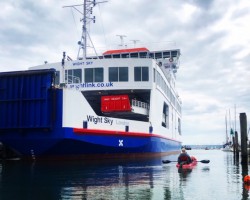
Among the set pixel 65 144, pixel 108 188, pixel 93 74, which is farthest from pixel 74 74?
pixel 108 188

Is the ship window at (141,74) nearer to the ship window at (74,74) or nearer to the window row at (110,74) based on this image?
the window row at (110,74)

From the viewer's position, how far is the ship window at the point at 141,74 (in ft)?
87.2

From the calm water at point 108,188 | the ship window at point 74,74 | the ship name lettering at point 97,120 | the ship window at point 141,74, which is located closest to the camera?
the calm water at point 108,188

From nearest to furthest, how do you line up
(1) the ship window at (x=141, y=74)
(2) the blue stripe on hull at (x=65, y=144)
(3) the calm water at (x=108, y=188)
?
(3) the calm water at (x=108, y=188) → (2) the blue stripe on hull at (x=65, y=144) → (1) the ship window at (x=141, y=74)

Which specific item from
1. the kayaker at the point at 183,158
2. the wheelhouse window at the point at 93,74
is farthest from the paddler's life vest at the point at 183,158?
the wheelhouse window at the point at 93,74

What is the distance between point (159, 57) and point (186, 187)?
30353mm

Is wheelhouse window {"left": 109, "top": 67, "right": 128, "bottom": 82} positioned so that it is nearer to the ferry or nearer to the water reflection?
the ferry

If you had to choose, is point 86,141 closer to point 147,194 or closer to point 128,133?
point 128,133

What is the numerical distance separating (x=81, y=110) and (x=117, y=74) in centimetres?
662

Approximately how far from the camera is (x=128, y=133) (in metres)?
23.5

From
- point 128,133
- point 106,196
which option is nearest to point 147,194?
point 106,196

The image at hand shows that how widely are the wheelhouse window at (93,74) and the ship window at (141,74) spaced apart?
8.67ft

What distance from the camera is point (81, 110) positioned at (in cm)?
2048

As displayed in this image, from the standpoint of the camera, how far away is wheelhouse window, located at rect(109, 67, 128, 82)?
26.2 metres
